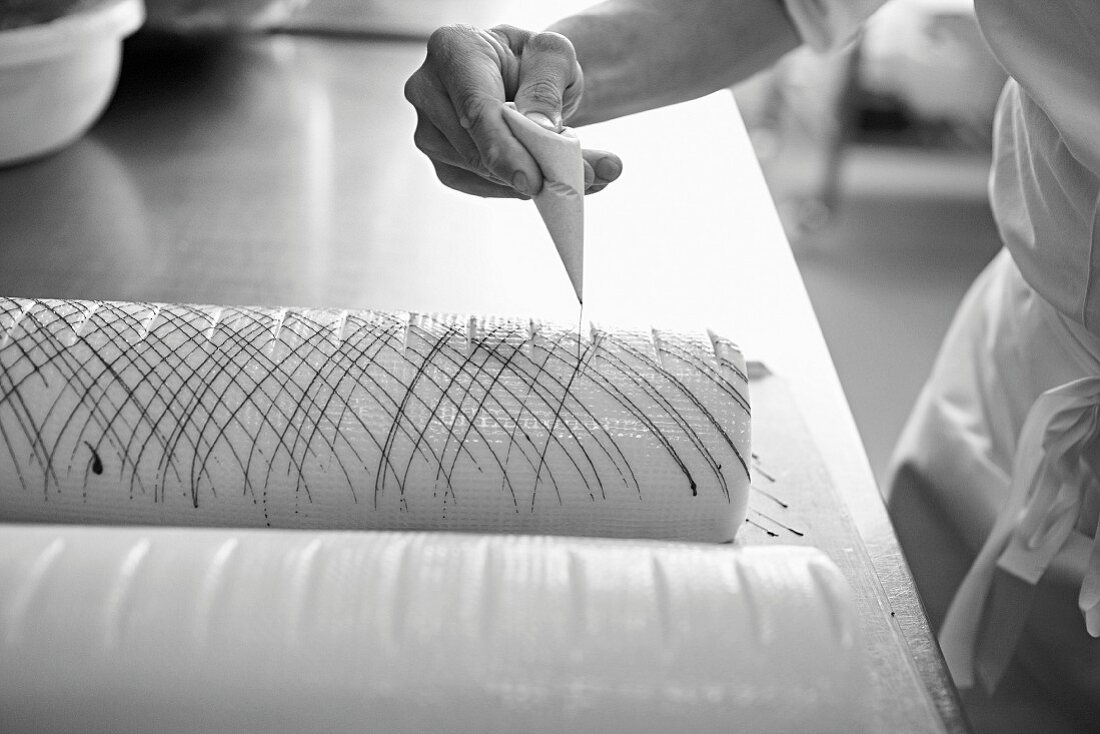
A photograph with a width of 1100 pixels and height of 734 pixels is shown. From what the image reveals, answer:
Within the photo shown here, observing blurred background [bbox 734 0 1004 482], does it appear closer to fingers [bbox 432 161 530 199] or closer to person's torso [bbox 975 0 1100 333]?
person's torso [bbox 975 0 1100 333]

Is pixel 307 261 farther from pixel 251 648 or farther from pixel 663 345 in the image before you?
pixel 251 648

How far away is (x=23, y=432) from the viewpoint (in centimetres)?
58

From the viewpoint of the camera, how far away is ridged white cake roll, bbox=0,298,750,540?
0.58 meters

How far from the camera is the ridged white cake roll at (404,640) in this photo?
44cm

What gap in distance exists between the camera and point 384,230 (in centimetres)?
96

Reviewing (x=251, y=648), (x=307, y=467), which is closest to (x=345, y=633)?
(x=251, y=648)

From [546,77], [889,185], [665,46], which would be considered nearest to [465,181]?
[546,77]

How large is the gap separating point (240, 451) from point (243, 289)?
0.30 meters

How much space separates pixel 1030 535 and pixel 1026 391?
15 cm

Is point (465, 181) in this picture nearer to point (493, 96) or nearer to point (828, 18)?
point (493, 96)

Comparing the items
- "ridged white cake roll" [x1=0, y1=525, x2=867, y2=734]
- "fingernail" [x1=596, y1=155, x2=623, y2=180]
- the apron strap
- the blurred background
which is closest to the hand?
"fingernail" [x1=596, y1=155, x2=623, y2=180]

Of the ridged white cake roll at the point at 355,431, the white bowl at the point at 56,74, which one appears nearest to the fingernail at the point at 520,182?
the ridged white cake roll at the point at 355,431

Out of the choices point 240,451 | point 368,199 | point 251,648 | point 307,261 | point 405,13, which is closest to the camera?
point 251,648

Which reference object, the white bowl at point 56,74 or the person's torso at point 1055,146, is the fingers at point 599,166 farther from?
the white bowl at point 56,74
